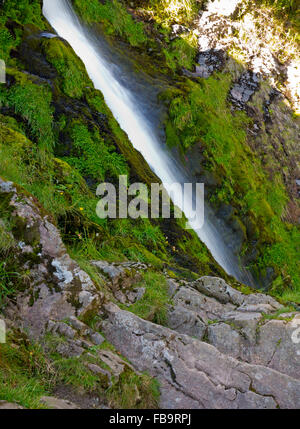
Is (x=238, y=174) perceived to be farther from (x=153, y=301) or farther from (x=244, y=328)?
(x=153, y=301)

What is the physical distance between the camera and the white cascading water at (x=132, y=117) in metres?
9.52

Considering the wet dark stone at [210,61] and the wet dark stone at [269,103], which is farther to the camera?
the wet dark stone at [269,103]

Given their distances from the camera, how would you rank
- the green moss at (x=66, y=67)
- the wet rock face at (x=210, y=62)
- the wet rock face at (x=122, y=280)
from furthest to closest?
the wet rock face at (x=210, y=62), the green moss at (x=66, y=67), the wet rock face at (x=122, y=280)

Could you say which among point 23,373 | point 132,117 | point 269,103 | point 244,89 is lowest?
point 132,117

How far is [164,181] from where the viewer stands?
9289mm

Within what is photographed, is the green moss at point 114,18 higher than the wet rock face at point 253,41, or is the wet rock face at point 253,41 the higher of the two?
the wet rock face at point 253,41

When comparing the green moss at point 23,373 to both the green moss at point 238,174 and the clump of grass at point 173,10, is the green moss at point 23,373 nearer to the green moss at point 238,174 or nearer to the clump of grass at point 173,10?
the green moss at point 238,174

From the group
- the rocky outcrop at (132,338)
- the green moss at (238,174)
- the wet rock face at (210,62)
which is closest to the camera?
the rocky outcrop at (132,338)

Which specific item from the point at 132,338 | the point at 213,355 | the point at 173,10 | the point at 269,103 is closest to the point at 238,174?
the point at 269,103

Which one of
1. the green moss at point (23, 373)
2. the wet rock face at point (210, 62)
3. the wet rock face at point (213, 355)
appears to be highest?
the wet rock face at point (210, 62)

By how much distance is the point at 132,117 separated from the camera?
9.83 metres

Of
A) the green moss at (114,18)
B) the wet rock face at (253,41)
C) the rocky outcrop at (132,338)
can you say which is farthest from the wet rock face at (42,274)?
the wet rock face at (253,41)

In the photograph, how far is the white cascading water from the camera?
952cm

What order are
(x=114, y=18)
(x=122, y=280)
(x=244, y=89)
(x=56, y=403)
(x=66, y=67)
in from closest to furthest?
(x=56, y=403) → (x=122, y=280) → (x=66, y=67) → (x=114, y=18) → (x=244, y=89)
